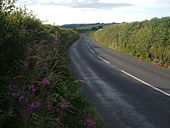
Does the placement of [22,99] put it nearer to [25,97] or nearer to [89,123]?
[25,97]

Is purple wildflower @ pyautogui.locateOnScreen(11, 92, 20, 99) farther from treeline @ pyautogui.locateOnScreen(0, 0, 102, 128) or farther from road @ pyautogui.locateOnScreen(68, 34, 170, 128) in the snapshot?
road @ pyautogui.locateOnScreen(68, 34, 170, 128)

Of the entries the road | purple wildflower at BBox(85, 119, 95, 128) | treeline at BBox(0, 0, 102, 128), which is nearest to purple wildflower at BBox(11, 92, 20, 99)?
treeline at BBox(0, 0, 102, 128)

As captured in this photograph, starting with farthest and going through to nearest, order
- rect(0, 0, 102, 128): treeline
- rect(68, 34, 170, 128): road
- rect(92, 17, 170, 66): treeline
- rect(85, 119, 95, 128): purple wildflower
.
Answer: rect(92, 17, 170, 66): treeline
rect(68, 34, 170, 128): road
rect(85, 119, 95, 128): purple wildflower
rect(0, 0, 102, 128): treeline

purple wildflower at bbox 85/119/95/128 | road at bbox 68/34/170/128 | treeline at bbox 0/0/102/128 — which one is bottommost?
road at bbox 68/34/170/128

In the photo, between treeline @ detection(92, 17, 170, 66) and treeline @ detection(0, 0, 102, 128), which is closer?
treeline @ detection(0, 0, 102, 128)

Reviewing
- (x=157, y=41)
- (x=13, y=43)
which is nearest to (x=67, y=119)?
(x=13, y=43)

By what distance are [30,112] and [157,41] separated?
16865 mm

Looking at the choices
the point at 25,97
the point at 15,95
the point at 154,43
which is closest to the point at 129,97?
the point at 25,97

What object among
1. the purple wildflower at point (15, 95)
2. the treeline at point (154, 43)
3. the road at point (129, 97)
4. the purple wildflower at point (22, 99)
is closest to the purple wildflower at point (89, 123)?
the road at point (129, 97)

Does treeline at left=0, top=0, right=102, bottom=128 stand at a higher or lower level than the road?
higher

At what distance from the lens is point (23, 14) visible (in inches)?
422

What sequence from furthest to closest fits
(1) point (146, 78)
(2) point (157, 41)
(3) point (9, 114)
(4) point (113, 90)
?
(2) point (157, 41)
(1) point (146, 78)
(4) point (113, 90)
(3) point (9, 114)

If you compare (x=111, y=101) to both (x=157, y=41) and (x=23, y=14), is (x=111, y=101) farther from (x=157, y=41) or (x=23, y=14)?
(x=157, y=41)

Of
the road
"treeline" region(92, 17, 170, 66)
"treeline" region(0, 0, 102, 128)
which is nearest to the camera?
"treeline" region(0, 0, 102, 128)
